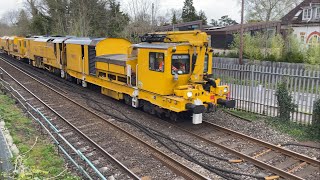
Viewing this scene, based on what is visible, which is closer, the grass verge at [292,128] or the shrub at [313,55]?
the grass verge at [292,128]

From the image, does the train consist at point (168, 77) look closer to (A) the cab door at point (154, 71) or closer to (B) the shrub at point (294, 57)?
(A) the cab door at point (154, 71)

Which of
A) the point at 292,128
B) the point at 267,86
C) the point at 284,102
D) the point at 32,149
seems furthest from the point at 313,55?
the point at 32,149

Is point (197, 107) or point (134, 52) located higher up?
point (134, 52)

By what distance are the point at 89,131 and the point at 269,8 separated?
1912 inches

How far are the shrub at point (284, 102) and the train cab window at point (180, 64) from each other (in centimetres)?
337

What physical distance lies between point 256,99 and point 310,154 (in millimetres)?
4218

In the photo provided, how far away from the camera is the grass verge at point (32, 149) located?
682cm

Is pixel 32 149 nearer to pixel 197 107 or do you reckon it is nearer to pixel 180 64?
pixel 197 107

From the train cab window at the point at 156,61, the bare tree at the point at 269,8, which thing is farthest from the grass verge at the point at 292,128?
the bare tree at the point at 269,8

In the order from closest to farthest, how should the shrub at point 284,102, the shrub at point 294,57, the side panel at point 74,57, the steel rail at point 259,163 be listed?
the steel rail at point 259,163, the shrub at point 284,102, the side panel at point 74,57, the shrub at point 294,57

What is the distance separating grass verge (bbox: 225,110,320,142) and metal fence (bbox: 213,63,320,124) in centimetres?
36

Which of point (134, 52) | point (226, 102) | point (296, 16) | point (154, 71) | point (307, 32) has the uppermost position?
point (296, 16)

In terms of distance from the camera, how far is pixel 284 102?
34.2ft

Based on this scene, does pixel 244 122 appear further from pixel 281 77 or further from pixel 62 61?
pixel 62 61
